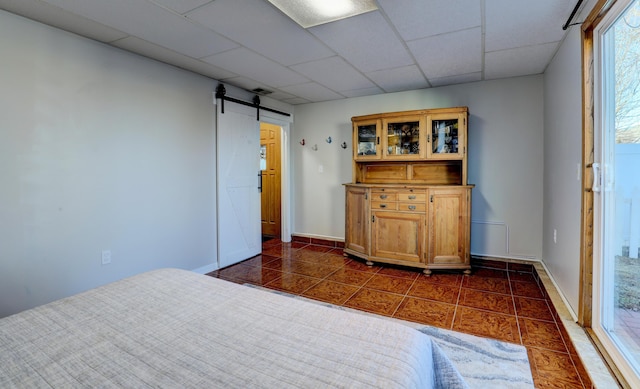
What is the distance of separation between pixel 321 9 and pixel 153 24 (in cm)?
127

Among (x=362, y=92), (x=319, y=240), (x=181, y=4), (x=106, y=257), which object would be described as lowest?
(x=319, y=240)

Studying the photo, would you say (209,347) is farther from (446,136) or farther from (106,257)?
(446,136)

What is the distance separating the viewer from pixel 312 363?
2.80 feet

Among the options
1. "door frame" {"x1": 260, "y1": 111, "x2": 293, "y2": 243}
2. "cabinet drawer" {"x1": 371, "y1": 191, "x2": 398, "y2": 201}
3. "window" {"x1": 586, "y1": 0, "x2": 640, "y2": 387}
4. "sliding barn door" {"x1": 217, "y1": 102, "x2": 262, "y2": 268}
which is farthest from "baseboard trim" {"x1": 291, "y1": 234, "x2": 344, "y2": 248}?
"window" {"x1": 586, "y1": 0, "x2": 640, "y2": 387}

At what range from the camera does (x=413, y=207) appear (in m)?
3.56

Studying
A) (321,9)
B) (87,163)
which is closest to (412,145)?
(321,9)

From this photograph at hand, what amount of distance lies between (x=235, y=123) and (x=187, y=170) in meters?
0.94

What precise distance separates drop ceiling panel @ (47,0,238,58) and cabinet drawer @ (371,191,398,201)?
2244 millimetres

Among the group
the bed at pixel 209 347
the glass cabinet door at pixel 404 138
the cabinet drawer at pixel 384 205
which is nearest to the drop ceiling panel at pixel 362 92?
the glass cabinet door at pixel 404 138

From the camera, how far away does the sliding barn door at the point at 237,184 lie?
3.78 meters

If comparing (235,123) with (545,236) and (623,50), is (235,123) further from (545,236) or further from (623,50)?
(545,236)

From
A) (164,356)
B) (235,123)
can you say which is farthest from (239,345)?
(235,123)

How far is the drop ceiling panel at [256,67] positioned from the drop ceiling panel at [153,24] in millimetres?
161

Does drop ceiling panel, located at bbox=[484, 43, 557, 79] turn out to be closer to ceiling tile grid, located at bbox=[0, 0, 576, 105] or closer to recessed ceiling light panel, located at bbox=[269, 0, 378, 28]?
ceiling tile grid, located at bbox=[0, 0, 576, 105]
